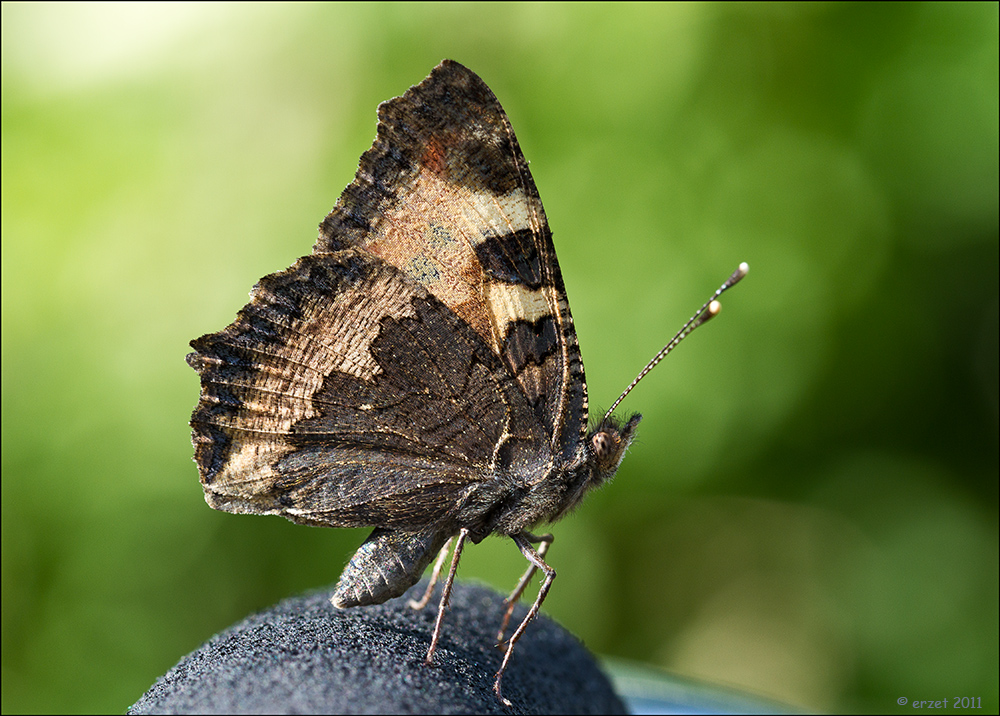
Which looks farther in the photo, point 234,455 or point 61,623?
point 61,623

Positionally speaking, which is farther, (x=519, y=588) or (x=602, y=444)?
(x=519, y=588)

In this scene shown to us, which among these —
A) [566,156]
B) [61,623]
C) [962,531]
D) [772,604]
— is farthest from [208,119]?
[962,531]

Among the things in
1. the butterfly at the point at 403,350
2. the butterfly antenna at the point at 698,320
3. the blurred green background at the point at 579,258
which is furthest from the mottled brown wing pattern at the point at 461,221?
the blurred green background at the point at 579,258

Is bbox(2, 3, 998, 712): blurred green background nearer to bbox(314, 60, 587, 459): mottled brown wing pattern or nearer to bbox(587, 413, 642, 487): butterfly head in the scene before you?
bbox(587, 413, 642, 487): butterfly head

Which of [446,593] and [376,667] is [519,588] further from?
[376,667]

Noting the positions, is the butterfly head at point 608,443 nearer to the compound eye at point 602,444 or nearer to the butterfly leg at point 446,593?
the compound eye at point 602,444

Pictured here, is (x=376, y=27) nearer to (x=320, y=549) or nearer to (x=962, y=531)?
(x=320, y=549)

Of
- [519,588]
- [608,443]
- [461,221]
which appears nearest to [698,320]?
[608,443]
